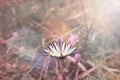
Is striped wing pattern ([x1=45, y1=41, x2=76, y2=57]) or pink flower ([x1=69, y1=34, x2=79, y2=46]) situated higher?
pink flower ([x1=69, y1=34, x2=79, y2=46])

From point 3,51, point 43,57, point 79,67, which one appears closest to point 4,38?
point 3,51

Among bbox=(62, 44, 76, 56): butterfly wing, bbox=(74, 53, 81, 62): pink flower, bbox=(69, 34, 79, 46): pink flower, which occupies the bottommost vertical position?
bbox=(74, 53, 81, 62): pink flower

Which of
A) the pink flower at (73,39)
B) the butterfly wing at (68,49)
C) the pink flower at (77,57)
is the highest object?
the pink flower at (73,39)

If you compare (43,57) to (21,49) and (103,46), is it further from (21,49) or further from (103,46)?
(103,46)

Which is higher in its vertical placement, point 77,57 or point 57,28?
point 57,28

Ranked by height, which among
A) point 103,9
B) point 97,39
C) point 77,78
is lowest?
point 77,78

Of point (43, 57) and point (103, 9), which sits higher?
point (103, 9)

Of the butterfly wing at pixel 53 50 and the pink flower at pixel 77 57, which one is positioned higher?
the butterfly wing at pixel 53 50
